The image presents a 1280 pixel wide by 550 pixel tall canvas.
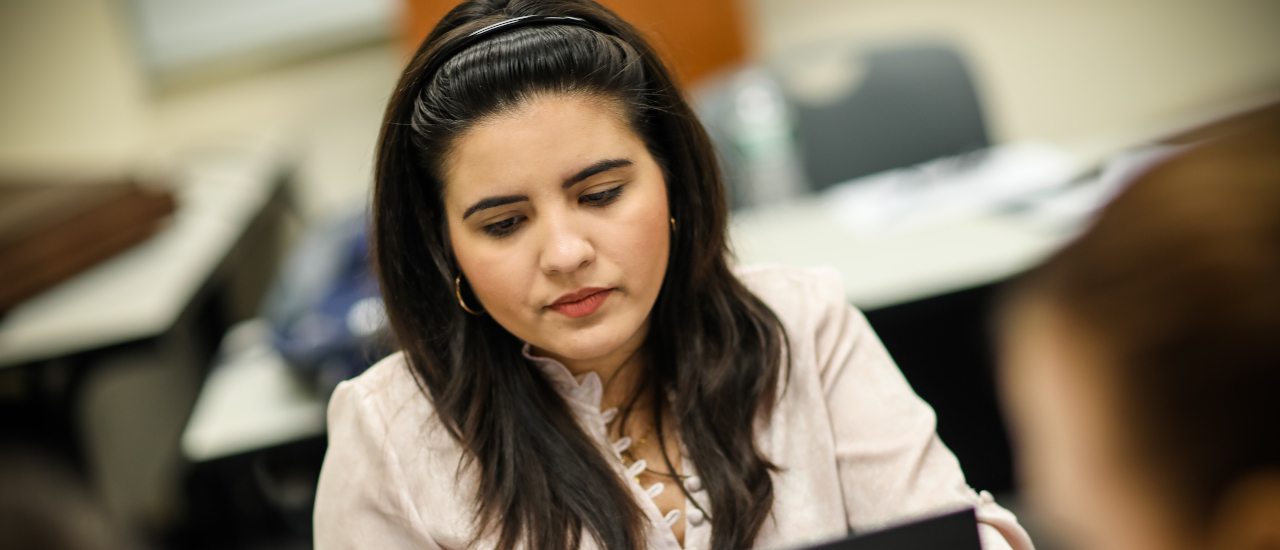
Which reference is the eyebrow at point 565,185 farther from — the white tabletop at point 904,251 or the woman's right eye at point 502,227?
the white tabletop at point 904,251

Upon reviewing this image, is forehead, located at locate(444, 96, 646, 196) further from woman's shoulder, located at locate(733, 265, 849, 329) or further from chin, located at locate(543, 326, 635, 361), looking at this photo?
woman's shoulder, located at locate(733, 265, 849, 329)

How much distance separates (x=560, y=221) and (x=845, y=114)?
1.64m

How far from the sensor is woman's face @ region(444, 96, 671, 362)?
804mm

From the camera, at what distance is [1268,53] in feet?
9.56

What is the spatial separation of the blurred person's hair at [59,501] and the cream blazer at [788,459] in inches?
56.7

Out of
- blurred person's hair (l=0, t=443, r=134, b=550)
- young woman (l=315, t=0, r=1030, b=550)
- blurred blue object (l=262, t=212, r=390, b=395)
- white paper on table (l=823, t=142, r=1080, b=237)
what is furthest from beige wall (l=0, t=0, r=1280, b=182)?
young woman (l=315, t=0, r=1030, b=550)

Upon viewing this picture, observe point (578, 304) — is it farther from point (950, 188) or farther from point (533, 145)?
point (950, 188)

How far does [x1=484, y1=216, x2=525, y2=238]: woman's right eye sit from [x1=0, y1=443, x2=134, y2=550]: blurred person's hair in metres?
1.67

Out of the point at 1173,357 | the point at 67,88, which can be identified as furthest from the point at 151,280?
the point at 1173,357

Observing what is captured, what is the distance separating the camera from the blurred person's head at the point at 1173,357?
0.89 feet

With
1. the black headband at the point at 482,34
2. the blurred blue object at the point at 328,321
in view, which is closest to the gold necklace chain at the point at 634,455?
the black headband at the point at 482,34

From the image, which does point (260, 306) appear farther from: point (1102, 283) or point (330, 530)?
point (1102, 283)

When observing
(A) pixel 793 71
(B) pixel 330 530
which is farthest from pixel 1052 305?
(A) pixel 793 71

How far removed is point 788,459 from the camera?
3.18ft
